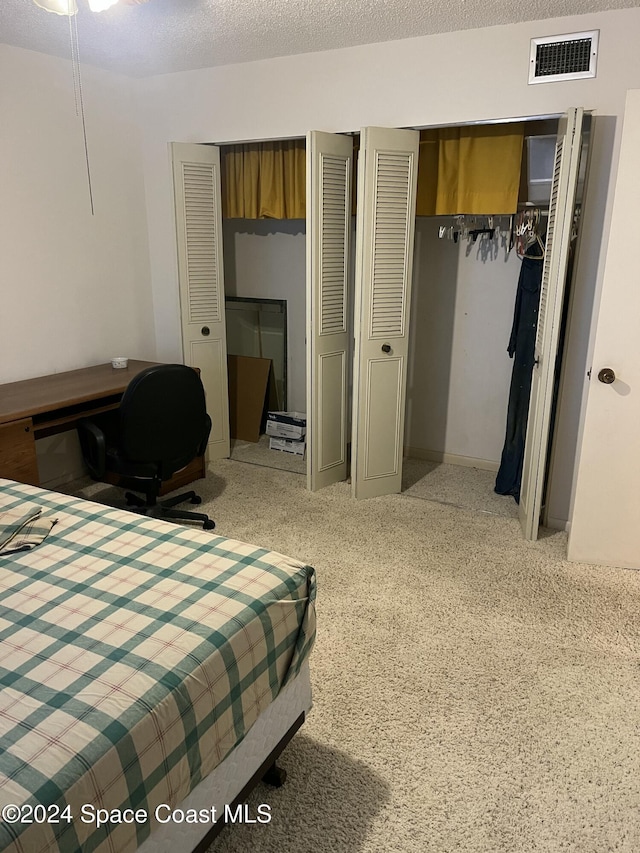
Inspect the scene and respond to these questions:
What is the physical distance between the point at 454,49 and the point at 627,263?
4.45 ft

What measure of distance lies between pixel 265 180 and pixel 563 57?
1.89 metres

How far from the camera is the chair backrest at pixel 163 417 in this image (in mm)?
2830

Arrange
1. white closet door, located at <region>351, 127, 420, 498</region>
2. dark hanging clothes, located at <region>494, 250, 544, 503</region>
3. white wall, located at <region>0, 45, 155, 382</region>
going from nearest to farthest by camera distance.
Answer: white closet door, located at <region>351, 127, 420, 498</region> < white wall, located at <region>0, 45, 155, 382</region> < dark hanging clothes, located at <region>494, 250, 544, 503</region>

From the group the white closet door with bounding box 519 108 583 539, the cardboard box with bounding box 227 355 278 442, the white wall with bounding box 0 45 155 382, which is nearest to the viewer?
the white closet door with bounding box 519 108 583 539

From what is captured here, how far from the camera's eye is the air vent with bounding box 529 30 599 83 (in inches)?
109

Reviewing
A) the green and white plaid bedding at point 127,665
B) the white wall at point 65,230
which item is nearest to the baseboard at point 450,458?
the white wall at point 65,230

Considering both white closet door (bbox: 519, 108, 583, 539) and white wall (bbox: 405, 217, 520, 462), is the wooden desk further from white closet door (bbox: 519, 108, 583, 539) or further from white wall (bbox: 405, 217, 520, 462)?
white closet door (bbox: 519, 108, 583, 539)

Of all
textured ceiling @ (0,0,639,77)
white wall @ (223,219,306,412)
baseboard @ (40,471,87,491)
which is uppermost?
textured ceiling @ (0,0,639,77)

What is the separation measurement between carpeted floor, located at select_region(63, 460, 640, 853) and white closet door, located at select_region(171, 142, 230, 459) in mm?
1147

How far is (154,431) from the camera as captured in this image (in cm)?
293

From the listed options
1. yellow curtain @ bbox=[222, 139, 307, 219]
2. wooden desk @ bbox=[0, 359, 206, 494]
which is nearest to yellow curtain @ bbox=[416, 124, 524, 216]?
yellow curtain @ bbox=[222, 139, 307, 219]

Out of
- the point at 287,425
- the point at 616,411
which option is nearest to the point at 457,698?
the point at 616,411

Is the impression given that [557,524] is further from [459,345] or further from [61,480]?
[61,480]

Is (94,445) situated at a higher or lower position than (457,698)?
higher
